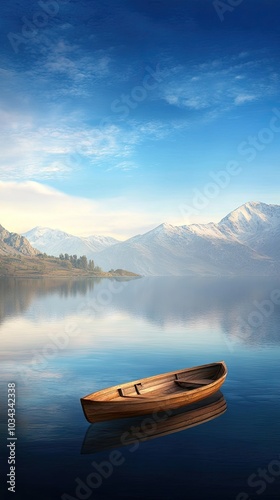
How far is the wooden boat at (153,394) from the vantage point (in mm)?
37822

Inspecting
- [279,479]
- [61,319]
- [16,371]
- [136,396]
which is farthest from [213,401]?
[61,319]

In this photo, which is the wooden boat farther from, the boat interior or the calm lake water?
the calm lake water

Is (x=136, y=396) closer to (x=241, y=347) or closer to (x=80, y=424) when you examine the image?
(x=80, y=424)

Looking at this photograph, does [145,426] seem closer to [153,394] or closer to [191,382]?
[153,394]

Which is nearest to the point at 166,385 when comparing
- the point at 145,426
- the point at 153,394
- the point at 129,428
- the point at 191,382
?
the point at 191,382

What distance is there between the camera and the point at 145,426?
129 feet

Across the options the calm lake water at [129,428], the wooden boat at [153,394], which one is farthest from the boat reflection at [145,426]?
the wooden boat at [153,394]

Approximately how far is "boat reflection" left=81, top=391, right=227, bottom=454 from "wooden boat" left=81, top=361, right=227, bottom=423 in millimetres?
928

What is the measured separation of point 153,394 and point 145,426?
5052 millimetres

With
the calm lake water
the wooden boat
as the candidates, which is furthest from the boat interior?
the calm lake water

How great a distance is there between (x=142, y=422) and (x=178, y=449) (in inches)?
230

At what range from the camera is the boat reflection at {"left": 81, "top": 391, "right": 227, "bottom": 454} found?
118 ft

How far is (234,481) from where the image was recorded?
29859 millimetres

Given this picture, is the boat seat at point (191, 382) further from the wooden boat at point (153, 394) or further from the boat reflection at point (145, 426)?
the boat reflection at point (145, 426)
